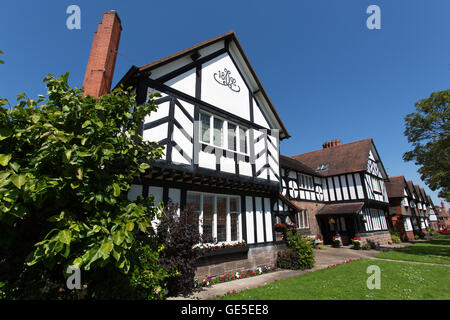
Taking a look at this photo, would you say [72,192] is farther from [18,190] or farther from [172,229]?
[172,229]

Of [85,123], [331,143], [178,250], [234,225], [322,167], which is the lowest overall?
[178,250]

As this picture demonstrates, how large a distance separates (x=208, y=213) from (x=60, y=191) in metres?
5.98

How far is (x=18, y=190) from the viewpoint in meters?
2.63

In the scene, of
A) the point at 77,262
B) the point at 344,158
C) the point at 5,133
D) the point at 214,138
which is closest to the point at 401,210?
the point at 344,158

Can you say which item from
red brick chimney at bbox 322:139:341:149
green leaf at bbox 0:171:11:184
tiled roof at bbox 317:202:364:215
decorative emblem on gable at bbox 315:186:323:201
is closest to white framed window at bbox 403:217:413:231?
red brick chimney at bbox 322:139:341:149

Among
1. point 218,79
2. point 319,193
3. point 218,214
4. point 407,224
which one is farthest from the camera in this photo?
point 407,224

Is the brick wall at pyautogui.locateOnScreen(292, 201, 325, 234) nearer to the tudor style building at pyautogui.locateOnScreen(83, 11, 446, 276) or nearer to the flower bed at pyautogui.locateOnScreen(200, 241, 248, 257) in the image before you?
the tudor style building at pyautogui.locateOnScreen(83, 11, 446, 276)

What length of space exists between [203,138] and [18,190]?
6.35m

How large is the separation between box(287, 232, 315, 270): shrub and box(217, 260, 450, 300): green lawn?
987 mm

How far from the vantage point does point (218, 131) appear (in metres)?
9.34

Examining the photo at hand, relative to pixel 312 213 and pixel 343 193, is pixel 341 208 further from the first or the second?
pixel 312 213

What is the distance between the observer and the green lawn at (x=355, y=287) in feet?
19.9

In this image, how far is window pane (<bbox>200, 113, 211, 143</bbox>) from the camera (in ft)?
28.4
